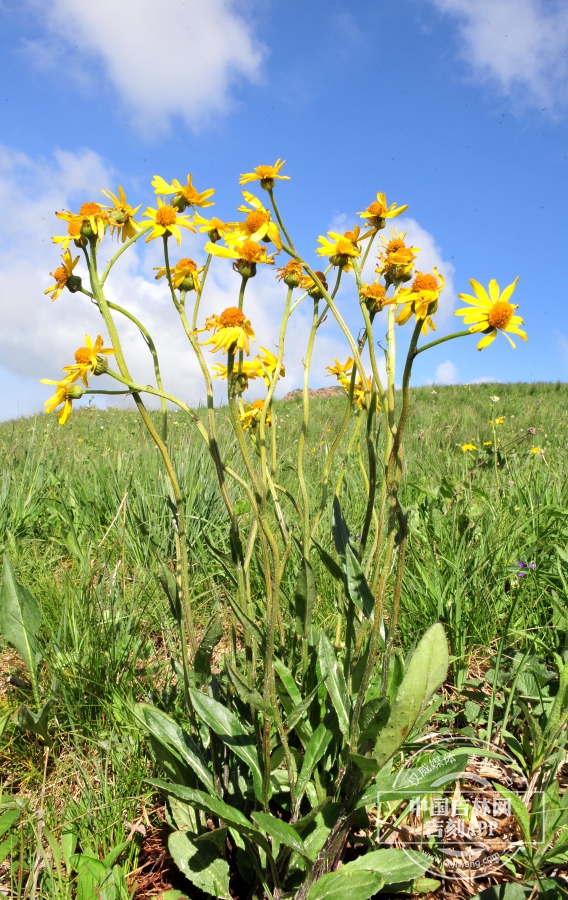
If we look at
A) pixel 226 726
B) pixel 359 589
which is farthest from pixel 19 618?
pixel 359 589

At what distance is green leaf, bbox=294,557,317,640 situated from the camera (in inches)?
47.6

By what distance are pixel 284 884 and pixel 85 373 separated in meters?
1.15

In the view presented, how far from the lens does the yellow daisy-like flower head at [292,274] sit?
1.25 meters

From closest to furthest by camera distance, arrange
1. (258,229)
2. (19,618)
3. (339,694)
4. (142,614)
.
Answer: (258,229) → (339,694) → (19,618) → (142,614)

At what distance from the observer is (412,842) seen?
1337mm

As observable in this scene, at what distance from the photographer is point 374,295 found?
116 centimetres

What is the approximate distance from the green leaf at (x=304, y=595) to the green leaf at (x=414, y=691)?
0.25 m

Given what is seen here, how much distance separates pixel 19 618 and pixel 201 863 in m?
0.89

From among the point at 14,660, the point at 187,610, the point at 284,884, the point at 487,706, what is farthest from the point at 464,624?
the point at 14,660

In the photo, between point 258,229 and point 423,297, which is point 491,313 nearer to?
point 423,297

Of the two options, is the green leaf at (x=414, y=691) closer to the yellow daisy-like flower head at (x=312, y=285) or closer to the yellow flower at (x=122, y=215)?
the yellow daisy-like flower head at (x=312, y=285)

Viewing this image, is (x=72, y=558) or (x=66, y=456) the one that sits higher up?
(x=66, y=456)

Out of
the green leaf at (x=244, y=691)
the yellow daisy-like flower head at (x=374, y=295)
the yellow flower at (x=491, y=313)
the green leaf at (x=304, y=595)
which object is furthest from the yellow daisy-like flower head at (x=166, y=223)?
the green leaf at (x=244, y=691)

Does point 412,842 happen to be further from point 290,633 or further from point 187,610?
point 187,610
